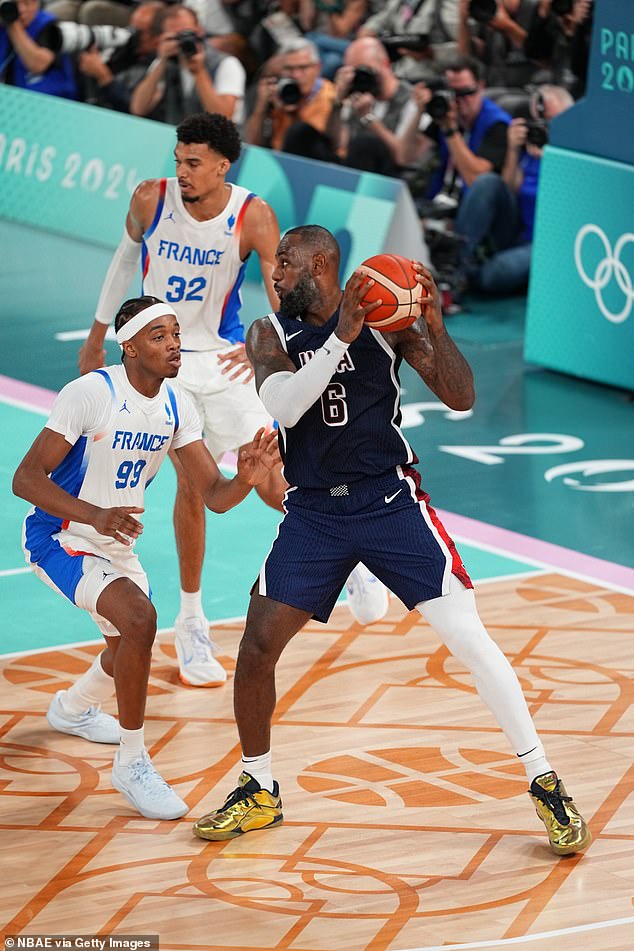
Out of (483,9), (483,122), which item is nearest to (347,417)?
(483,122)

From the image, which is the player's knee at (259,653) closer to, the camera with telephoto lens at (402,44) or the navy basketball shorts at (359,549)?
the navy basketball shorts at (359,549)

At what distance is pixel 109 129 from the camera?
15742 mm

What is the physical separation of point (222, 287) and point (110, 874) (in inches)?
115

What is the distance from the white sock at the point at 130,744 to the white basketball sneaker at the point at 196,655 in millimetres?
1179

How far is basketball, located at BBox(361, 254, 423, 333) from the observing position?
5691mm

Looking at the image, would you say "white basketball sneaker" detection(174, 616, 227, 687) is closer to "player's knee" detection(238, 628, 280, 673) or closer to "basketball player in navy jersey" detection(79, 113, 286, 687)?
"basketball player in navy jersey" detection(79, 113, 286, 687)

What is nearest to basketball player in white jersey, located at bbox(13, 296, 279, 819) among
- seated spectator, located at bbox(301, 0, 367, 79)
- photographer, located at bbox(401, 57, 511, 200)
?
photographer, located at bbox(401, 57, 511, 200)

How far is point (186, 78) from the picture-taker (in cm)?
1560

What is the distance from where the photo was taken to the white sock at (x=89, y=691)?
22.7ft

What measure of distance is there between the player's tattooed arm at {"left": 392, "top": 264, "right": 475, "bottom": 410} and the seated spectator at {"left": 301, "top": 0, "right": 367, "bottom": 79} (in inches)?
408

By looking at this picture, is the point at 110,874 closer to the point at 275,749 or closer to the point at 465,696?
the point at 275,749

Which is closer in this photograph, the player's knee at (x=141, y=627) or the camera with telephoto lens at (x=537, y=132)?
the player's knee at (x=141, y=627)

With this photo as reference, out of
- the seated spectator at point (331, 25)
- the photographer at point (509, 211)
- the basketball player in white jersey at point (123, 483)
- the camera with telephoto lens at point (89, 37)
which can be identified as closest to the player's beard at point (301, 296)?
the basketball player in white jersey at point (123, 483)

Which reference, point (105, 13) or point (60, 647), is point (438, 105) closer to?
point (105, 13)
